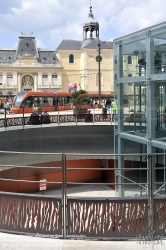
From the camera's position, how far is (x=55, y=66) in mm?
77438

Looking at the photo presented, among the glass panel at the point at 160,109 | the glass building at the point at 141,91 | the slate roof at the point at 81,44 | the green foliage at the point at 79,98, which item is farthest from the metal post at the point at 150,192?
the slate roof at the point at 81,44

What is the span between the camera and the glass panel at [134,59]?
40.2 feet

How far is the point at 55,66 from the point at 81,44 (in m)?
9.48

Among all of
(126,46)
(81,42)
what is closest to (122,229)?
(126,46)

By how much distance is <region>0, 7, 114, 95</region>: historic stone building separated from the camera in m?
75.7

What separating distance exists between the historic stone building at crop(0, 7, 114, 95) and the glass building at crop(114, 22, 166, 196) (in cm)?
6419

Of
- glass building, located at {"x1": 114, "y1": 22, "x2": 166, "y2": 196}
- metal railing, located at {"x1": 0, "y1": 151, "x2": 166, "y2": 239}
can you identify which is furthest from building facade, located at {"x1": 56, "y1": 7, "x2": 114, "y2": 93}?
metal railing, located at {"x1": 0, "y1": 151, "x2": 166, "y2": 239}

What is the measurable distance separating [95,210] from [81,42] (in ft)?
260

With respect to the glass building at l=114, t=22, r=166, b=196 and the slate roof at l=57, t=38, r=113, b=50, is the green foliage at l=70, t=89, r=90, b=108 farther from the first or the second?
the slate roof at l=57, t=38, r=113, b=50

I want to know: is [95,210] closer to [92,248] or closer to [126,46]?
[92,248]

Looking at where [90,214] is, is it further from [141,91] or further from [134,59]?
[134,59]

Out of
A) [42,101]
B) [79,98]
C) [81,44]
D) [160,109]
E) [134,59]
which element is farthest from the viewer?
[81,44]

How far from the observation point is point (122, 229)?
17.7 ft

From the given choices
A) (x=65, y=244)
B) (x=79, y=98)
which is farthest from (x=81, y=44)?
(x=65, y=244)
